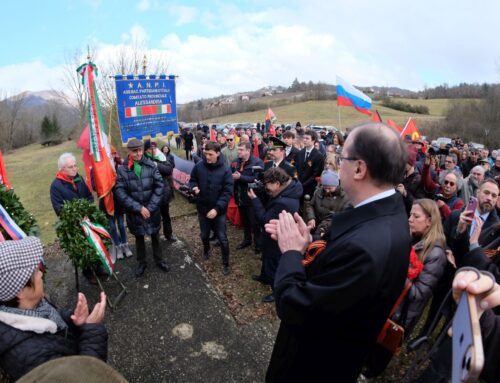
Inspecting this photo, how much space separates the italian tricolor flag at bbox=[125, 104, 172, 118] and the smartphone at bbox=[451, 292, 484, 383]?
247 inches

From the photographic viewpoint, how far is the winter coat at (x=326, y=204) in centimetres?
445

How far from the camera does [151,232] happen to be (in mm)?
4895

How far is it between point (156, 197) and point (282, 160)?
88.6 inches

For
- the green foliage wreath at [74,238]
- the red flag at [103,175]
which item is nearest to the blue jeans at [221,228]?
the red flag at [103,175]

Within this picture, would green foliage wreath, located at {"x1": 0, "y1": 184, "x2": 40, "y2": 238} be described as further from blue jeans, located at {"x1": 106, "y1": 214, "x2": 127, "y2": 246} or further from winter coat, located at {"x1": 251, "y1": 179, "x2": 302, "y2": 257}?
winter coat, located at {"x1": 251, "y1": 179, "x2": 302, "y2": 257}

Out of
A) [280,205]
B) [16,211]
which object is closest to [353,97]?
[280,205]

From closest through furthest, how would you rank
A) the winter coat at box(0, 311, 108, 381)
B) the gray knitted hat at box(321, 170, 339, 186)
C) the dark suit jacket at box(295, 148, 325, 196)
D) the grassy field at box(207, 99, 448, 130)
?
the winter coat at box(0, 311, 108, 381) < the gray knitted hat at box(321, 170, 339, 186) < the dark suit jacket at box(295, 148, 325, 196) < the grassy field at box(207, 99, 448, 130)

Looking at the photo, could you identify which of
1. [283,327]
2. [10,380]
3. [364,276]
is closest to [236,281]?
[283,327]

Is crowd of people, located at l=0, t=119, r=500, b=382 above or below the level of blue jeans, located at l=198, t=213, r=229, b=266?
above

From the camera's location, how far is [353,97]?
807 cm

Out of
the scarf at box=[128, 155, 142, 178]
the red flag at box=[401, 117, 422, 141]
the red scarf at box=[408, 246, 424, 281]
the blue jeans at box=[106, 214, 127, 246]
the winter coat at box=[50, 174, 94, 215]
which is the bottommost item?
the blue jeans at box=[106, 214, 127, 246]

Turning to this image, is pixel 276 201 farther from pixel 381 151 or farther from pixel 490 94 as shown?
pixel 490 94

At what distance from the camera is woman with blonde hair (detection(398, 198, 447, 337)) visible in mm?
2992

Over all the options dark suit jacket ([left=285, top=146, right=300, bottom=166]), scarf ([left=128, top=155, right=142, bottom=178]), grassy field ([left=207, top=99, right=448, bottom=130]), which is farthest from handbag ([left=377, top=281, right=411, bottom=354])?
grassy field ([left=207, top=99, right=448, bottom=130])
